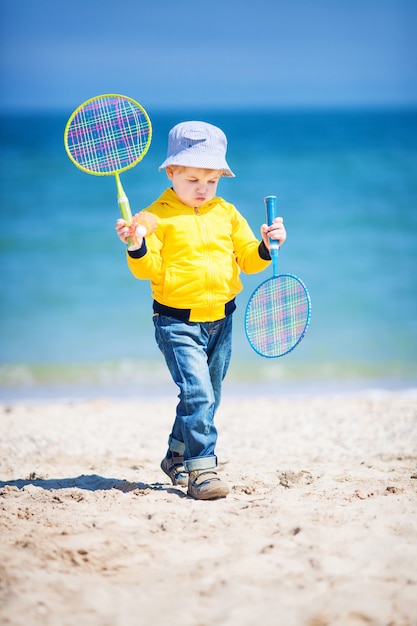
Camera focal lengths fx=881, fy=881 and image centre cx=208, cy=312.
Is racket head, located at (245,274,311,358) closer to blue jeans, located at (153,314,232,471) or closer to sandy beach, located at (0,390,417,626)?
blue jeans, located at (153,314,232,471)

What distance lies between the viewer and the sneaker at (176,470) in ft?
13.0

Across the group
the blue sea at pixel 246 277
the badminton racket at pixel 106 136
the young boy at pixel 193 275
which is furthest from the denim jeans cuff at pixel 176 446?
the blue sea at pixel 246 277

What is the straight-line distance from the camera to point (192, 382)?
145 inches

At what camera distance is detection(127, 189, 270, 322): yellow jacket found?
370 centimetres

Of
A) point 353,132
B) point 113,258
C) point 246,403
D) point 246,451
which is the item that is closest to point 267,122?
point 353,132

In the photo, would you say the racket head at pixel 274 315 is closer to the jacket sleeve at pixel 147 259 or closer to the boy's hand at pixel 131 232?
the jacket sleeve at pixel 147 259

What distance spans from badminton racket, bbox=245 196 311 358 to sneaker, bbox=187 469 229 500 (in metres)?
0.56

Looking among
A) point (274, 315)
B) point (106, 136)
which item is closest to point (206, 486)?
point (274, 315)

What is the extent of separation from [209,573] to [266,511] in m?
0.64

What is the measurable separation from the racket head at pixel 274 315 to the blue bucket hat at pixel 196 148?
0.55 meters

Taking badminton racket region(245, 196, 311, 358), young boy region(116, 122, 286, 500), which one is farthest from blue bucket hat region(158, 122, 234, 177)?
badminton racket region(245, 196, 311, 358)

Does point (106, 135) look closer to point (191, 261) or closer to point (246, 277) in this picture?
point (191, 261)

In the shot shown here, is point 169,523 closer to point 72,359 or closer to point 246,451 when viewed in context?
point 246,451

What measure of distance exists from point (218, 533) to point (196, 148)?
5.14ft
